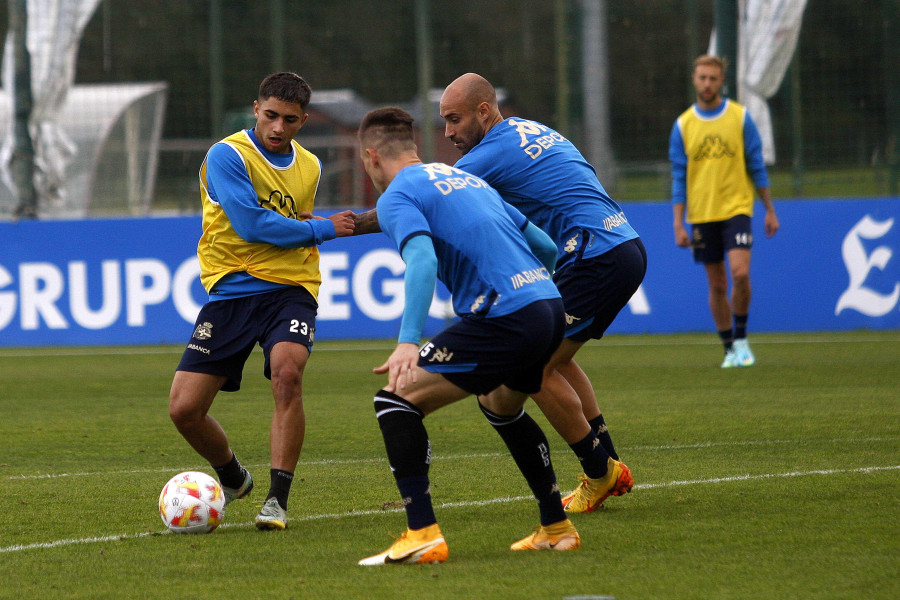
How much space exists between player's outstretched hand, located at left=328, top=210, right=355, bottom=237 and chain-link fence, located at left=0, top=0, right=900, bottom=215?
8938 mm

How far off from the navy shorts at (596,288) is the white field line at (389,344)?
7.27 meters

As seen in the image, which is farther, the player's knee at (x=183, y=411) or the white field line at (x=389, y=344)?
the white field line at (x=389, y=344)

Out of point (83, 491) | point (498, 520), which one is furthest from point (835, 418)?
point (83, 491)

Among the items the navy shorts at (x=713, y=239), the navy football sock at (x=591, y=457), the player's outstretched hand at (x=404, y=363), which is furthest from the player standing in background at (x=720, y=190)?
the player's outstretched hand at (x=404, y=363)

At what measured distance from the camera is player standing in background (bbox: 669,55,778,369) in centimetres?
1034

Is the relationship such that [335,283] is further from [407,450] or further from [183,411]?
[407,450]

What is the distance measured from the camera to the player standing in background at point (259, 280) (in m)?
5.27

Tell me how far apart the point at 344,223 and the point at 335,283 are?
26.7 feet

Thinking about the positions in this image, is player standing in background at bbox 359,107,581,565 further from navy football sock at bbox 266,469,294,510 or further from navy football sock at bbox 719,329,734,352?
navy football sock at bbox 719,329,734,352

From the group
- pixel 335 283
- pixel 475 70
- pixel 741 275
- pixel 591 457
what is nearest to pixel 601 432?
pixel 591 457

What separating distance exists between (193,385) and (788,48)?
1064 cm

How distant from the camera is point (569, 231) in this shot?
221 inches

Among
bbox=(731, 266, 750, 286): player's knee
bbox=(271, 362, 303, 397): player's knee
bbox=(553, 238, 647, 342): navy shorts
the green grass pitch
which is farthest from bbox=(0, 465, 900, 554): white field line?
bbox=(731, 266, 750, 286): player's knee

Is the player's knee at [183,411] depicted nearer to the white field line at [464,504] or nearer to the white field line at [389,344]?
the white field line at [464,504]
